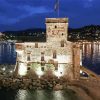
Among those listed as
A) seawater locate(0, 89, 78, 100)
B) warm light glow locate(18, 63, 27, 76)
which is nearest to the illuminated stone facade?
warm light glow locate(18, 63, 27, 76)

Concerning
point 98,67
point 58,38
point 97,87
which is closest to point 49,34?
point 58,38

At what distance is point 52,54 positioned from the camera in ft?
196

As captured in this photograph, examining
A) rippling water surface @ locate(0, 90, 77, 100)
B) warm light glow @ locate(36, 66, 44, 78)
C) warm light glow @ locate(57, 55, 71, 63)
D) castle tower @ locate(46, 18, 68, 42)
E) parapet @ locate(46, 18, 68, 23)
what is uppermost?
parapet @ locate(46, 18, 68, 23)

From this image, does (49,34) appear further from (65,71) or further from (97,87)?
(97,87)

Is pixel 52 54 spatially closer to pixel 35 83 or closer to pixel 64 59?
pixel 64 59

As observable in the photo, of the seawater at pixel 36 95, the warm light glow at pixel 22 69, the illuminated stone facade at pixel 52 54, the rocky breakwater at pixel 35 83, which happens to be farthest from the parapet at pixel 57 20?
the seawater at pixel 36 95

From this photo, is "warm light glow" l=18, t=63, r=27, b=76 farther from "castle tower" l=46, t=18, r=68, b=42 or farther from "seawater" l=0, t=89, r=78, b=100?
"castle tower" l=46, t=18, r=68, b=42

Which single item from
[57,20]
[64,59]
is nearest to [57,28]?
[57,20]

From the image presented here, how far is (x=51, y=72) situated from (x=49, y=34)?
500cm

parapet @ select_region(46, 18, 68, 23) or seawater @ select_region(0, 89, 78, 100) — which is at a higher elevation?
parapet @ select_region(46, 18, 68, 23)

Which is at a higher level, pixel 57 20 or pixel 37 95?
pixel 57 20

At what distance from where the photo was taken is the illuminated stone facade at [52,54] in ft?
194

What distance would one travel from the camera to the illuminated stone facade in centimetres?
5912

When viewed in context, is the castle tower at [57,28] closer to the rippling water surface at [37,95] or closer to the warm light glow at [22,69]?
the warm light glow at [22,69]
